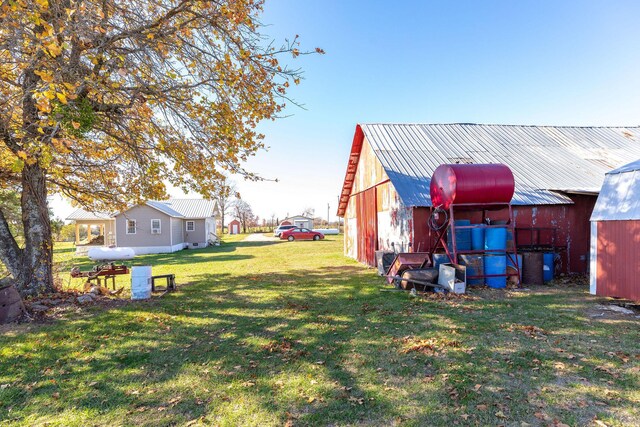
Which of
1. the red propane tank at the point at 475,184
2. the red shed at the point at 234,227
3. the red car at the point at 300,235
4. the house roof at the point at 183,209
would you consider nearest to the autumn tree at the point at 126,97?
the red propane tank at the point at 475,184

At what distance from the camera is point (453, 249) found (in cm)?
951

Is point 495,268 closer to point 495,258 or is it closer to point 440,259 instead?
point 495,258

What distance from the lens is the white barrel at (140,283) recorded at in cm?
859

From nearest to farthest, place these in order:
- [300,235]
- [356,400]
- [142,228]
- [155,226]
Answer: [356,400], [142,228], [155,226], [300,235]

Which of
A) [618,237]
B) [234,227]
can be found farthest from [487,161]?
[234,227]

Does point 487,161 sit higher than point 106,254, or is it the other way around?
point 487,161

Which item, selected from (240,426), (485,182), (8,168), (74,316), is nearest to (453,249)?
(485,182)

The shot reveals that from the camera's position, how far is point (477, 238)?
993cm

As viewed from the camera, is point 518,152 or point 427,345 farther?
point 518,152

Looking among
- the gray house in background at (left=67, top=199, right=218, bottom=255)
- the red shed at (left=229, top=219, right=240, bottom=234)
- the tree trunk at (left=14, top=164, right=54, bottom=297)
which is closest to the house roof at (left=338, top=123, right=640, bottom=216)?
the tree trunk at (left=14, top=164, right=54, bottom=297)

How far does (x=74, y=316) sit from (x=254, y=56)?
6.86 metres

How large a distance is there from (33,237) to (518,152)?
56.7ft

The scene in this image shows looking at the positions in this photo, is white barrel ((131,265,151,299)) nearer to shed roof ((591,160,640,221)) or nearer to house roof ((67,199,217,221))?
shed roof ((591,160,640,221))

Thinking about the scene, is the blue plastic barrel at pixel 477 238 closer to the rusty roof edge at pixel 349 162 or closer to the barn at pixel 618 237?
the barn at pixel 618 237
